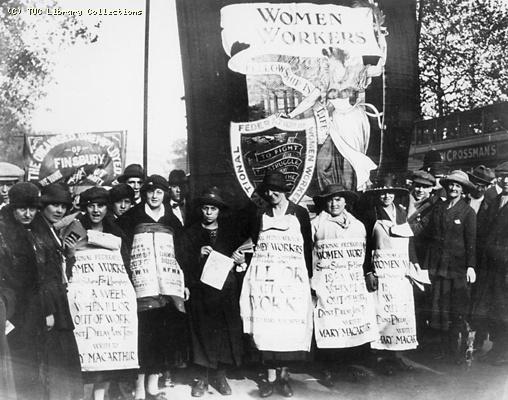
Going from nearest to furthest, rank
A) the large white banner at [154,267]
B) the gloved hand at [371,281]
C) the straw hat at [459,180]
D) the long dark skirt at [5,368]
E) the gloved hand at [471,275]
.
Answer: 1. the long dark skirt at [5,368]
2. the large white banner at [154,267]
3. the gloved hand at [371,281]
4. the gloved hand at [471,275]
5. the straw hat at [459,180]

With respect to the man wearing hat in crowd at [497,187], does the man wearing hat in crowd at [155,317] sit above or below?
below

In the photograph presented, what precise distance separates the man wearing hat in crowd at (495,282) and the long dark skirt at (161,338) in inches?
105

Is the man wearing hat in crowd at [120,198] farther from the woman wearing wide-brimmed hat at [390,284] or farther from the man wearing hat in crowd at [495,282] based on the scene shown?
the man wearing hat in crowd at [495,282]

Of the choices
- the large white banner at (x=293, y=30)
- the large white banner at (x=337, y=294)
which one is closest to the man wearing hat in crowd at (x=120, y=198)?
the large white banner at (x=293, y=30)

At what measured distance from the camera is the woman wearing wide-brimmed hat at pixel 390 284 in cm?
438

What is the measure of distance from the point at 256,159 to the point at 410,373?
225 centimetres

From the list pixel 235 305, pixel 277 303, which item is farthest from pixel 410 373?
pixel 235 305

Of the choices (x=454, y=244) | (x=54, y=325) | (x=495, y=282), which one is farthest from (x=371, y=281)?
(x=54, y=325)

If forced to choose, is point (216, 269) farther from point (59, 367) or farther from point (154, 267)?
point (59, 367)

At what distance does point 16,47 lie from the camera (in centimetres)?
443

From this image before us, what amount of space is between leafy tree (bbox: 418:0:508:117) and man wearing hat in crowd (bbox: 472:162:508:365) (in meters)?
1.15

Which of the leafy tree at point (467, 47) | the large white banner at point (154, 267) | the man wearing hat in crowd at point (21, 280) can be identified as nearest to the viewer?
the man wearing hat in crowd at point (21, 280)

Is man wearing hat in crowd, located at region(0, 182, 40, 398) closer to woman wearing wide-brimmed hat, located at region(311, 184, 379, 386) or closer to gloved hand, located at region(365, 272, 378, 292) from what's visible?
woman wearing wide-brimmed hat, located at region(311, 184, 379, 386)

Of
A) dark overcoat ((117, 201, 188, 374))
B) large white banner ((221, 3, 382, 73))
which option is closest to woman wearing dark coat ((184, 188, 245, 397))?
dark overcoat ((117, 201, 188, 374))
